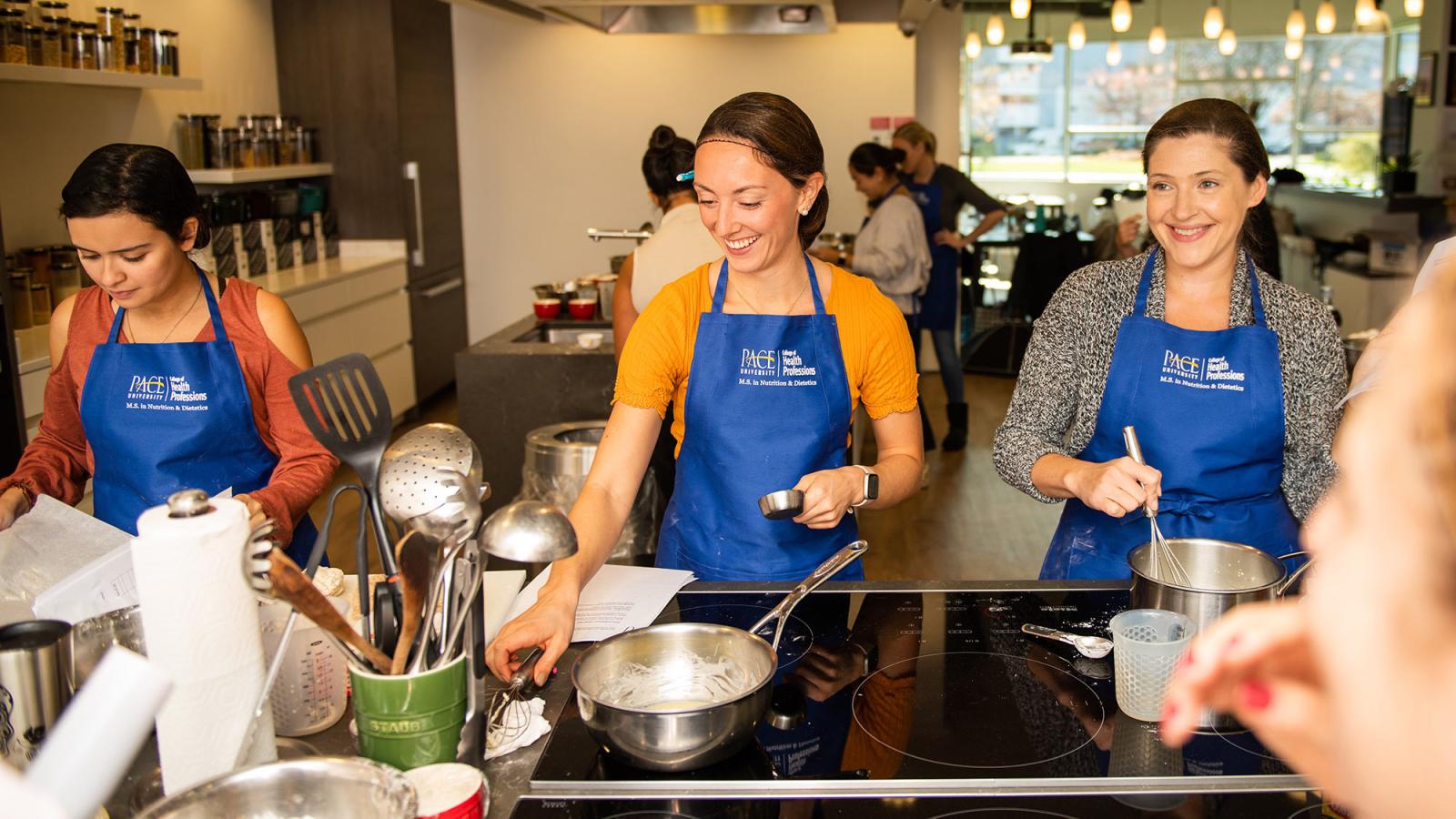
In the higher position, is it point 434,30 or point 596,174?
point 434,30

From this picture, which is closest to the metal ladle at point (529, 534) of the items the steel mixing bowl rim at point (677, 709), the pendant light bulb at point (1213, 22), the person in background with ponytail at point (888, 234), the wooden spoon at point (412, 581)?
the wooden spoon at point (412, 581)

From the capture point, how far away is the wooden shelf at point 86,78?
3.86m

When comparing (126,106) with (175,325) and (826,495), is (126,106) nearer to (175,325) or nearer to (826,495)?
(175,325)

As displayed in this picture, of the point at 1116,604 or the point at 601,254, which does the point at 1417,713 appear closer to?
the point at 1116,604

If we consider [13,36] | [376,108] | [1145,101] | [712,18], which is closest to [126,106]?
[13,36]

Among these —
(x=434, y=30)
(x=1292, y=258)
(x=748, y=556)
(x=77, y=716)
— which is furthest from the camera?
(x=1292, y=258)

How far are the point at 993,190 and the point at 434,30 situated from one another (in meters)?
7.15

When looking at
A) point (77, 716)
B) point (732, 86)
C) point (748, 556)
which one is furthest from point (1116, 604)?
point (732, 86)

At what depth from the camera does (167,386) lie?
2027mm

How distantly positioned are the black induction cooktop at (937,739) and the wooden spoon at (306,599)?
248 millimetres

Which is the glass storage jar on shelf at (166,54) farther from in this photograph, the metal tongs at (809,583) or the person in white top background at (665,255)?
the metal tongs at (809,583)

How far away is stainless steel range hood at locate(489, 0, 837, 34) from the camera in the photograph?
19.1 ft

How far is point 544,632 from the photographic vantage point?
1.47m

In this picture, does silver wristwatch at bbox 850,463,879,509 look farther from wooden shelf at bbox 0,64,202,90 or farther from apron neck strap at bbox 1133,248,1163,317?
wooden shelf at bbox 0,64,202,90
